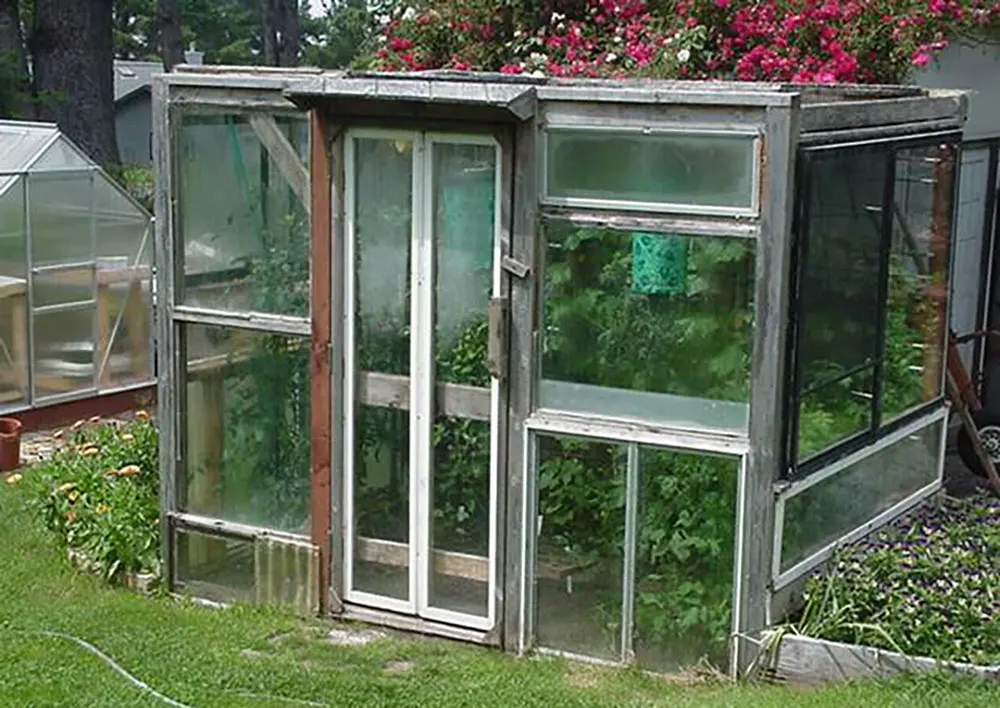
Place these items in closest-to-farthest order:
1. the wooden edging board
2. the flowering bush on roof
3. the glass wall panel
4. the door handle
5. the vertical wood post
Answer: the wooden edging board → the door handle → the glass wall panel → the vertical wood post → the flowering bush on roof

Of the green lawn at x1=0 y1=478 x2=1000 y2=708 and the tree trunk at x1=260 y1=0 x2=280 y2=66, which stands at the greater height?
the tree trunk at x1=260 y1=0 x2=280 y2=66

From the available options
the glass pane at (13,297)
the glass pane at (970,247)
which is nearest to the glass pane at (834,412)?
the glass pane at (970,247)

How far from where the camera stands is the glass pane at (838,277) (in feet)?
21.6

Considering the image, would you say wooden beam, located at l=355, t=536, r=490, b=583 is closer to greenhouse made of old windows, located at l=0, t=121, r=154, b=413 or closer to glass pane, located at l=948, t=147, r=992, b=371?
glass pane, located at l=948, t=147, r=992, b=371

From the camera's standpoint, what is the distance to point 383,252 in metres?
7.21

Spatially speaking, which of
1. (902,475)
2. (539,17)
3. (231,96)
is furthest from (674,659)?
(539,17)

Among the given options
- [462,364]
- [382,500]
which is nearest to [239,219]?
[462,364]

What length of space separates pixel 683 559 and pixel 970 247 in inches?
218

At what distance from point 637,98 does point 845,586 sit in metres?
2.32

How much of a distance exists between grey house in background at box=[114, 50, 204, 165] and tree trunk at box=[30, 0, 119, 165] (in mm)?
16642

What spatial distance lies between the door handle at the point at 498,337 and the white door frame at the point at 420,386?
66 mm

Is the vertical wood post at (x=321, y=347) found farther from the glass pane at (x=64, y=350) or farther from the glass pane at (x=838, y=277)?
the glass pane at (x=64, y=350)

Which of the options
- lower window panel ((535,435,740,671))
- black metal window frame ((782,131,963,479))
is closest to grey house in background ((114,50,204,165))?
black metal window frame ((782,131,963,479))

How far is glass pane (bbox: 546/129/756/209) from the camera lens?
637cm
